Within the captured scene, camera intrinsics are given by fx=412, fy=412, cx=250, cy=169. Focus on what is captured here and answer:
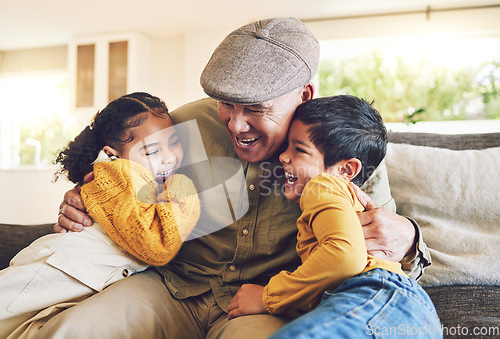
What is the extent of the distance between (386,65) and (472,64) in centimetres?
99

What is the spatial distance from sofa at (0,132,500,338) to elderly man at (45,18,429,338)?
0.19 m

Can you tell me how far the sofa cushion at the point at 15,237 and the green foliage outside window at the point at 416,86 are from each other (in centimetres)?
423

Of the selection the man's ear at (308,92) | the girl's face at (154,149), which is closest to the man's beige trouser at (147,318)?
the girl's face at (154,149)

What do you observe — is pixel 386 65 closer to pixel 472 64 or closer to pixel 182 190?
pixel 472 64

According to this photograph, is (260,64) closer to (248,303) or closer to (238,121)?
(238,121)

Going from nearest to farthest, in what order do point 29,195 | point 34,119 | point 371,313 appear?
point 371,313
point 29,195
point 34,119

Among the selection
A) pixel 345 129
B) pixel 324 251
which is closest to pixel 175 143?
pixel 345 129

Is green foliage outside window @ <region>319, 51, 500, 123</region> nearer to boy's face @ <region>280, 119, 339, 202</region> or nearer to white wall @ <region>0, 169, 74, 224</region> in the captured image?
white wall @ <region>0, 169, 74, 224</region>

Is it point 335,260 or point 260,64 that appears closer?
point 335,260

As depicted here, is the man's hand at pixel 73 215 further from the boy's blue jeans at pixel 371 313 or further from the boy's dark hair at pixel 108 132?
the boy's blue jeans at pixel 371 313

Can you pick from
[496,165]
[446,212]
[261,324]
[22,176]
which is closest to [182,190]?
[261,324]

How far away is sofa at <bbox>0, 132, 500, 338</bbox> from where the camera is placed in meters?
1.28

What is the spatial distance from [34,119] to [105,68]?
1522 millimetres

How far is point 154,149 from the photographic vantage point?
131 centimetres
